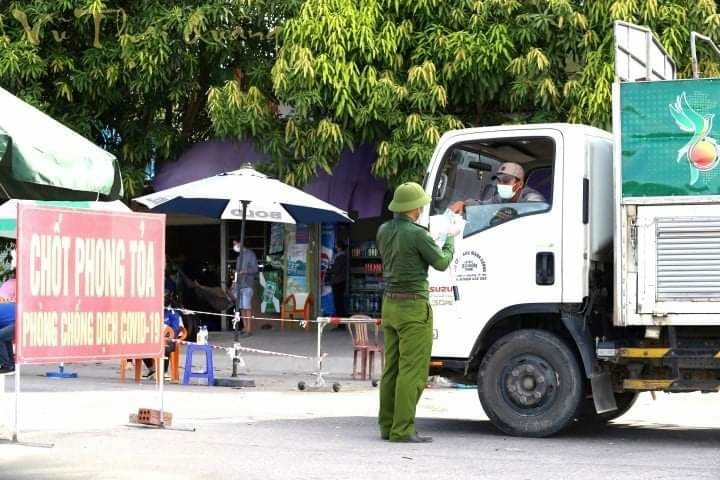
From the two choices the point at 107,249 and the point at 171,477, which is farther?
the point at 107,249

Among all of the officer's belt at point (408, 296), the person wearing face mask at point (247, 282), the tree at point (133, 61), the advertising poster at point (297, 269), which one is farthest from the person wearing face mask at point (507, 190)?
the advertising poster at point (297, 269)

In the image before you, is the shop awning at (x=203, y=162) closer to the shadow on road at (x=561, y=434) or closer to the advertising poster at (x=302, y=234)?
the advertising poster at (x=302, y=234)

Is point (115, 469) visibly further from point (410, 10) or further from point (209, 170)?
point (209, 170)

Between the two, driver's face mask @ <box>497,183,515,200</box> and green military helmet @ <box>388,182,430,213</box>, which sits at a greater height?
driver's face mask @ <box>497,183,515,200</box>

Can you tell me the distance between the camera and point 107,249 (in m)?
9.46

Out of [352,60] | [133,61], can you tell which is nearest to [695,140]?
[352,60]

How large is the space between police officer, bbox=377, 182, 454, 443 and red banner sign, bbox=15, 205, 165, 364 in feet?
5.93

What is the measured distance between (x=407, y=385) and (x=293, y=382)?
22.8 ft

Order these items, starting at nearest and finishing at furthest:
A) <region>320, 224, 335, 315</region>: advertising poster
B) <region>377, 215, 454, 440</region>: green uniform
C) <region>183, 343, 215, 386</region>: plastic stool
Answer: <region>377, 215, 454, 440</region>: green uniform, <region>183, 343, 215, 386</region>: plastic stool, <region>320, 224, 335, 315</region>: advertising poster

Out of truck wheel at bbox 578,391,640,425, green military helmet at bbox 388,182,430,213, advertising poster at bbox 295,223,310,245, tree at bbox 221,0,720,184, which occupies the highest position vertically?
tree at bbox 221,0,720,184

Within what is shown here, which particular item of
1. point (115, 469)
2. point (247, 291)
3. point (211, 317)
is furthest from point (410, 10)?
point (115, 469)

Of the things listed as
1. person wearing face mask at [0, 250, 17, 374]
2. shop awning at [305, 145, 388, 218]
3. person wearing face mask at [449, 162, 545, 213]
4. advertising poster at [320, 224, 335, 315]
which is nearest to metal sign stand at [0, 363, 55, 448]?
person wearing face mask at [0, 250, 17, 374]

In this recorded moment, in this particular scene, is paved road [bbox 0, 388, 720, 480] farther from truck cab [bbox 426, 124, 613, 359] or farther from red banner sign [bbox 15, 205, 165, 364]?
truck cab [bbox 426, 124, 613, 359]

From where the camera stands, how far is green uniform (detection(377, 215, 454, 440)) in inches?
398
